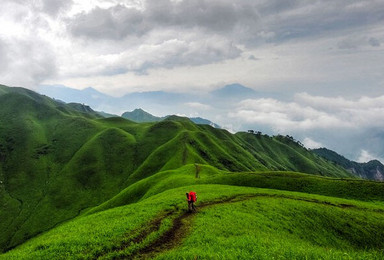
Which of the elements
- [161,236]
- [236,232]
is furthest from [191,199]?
[161,236]

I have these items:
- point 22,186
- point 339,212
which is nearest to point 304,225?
point 339,212

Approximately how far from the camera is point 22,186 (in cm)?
18600

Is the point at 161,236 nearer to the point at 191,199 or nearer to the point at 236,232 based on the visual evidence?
the point at 236,232

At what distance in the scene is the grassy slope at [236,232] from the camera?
Answer: 20.2 metres

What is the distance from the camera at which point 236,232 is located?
25344mm

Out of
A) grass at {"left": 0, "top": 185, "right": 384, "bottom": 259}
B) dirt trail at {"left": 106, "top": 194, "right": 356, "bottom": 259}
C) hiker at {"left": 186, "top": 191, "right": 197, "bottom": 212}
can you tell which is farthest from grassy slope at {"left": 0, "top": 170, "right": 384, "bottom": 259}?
hiker at {"left": 186, "top": 191, "right": 197, "bottom": 212}

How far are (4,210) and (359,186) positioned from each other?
207 metres

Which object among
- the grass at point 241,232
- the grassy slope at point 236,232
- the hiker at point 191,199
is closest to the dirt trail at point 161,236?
the grassy slope at point 236,232

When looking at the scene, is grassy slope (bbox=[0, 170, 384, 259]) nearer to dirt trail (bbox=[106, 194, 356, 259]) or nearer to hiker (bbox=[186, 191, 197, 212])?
dirt trail (bbox=[106, 194, 356, 259])

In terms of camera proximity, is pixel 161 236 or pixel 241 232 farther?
pixel 241 232

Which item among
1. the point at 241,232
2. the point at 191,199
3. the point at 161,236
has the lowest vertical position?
the point at 161,236

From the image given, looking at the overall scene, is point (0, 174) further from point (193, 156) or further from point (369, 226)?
point (369, 226)

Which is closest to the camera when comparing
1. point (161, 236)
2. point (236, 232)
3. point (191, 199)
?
point (161, 236)

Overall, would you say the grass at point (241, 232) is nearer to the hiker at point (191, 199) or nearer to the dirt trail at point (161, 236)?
the dirt trail at point (161, 236)
